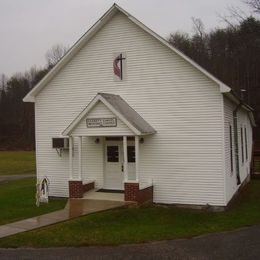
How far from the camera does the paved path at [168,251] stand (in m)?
10.4

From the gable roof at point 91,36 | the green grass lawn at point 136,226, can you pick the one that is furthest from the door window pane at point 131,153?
the gable roof at point 91,36

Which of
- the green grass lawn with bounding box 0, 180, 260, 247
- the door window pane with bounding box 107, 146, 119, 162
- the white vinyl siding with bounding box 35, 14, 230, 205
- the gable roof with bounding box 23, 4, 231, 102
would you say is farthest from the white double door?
the gable roof with bounding box 23, 4, 231, 102

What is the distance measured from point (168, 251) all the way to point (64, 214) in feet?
17.9

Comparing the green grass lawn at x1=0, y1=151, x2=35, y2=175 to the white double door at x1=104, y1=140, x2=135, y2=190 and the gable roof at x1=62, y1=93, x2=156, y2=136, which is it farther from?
the gable roof at x1=62, y1=93, x2=156, y2=136

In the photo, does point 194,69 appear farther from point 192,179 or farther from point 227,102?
point 192,179

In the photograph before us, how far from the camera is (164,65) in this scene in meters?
17.7

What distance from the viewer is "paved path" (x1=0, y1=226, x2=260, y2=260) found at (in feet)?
34.1

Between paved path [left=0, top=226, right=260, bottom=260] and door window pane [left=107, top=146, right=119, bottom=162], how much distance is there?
754cm

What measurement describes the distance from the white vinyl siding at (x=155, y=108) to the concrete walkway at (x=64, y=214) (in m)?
1.95

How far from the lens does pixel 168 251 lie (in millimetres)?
10844


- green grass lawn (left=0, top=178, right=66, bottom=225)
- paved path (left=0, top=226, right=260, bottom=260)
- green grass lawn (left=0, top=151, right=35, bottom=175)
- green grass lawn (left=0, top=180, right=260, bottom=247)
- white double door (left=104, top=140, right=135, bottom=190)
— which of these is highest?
white double door (left=104, top=140, right=135, bottom=190)

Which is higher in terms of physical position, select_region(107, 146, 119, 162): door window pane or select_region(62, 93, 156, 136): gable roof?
select_region(62, 93, 156, 136): gable roof

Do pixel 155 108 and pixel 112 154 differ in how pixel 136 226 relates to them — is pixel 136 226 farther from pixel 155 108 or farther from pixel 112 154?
pixel 112 154

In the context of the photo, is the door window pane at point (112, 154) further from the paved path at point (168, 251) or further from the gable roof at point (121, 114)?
the paved path at point (168, 251)
